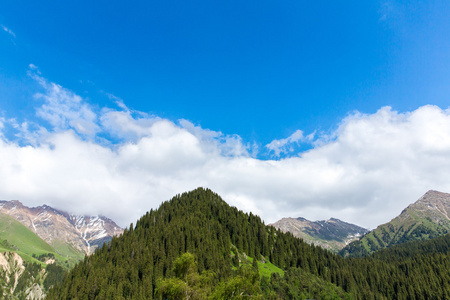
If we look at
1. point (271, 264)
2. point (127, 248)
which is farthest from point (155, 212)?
point (271, 264)

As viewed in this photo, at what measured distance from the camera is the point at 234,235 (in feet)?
611

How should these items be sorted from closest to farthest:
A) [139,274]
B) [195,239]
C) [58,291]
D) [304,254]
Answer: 1. [139,274]
2. [58,291]
3. [195,239]
4. [304,254]

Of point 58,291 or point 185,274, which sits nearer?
point 185,274

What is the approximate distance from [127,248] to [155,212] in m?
51.6

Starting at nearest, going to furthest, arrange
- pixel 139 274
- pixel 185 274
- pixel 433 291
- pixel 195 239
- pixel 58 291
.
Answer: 1. pixel 185 274
2. pixel 139 274
3. pixel 58 291
4. pixel 195 239
5. pixel 433 291

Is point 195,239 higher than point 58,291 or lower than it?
higher

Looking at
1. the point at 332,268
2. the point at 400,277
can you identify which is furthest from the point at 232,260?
the point at 400,277

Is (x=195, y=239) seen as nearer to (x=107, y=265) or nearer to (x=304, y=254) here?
(x=107, y=265)

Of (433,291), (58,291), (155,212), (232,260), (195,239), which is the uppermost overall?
(155,212)

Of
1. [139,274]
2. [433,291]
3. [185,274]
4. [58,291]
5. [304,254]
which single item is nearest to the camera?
[185,274]

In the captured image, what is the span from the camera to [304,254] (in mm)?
194750

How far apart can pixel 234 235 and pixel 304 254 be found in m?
57.2

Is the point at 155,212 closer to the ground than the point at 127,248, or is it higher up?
higher up

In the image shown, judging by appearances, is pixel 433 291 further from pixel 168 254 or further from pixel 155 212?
pixel 155 212
